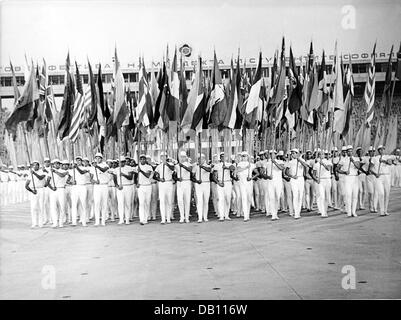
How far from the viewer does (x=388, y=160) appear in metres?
12.2

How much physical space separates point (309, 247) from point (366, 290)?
7.66ft

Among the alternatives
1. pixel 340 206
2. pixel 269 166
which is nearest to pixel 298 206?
pixel 269 166

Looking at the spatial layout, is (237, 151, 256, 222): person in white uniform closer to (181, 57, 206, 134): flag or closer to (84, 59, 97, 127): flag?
(181, 57, 206, 134): flag

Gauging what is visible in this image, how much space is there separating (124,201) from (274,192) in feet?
12.6

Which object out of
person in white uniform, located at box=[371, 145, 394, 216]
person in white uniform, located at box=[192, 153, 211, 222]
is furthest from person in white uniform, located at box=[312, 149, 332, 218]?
person in white uniform, located at box=[192, 153, 211, 222]

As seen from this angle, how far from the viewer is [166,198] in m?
12.1

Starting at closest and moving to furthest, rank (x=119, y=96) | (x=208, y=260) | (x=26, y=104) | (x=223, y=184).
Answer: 1. (x=208, y=260)
2. (x=26, y=104)
3. (x=119, y=96)
4. (x=223, y=184)

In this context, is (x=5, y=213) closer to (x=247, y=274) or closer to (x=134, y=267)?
(x=134, y=267)

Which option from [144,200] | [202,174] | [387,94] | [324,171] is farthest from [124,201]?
[387,94]

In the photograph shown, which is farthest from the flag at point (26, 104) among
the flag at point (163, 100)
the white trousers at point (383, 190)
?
the white trousers at point (383, 190)

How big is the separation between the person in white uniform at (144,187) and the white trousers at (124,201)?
0.32m

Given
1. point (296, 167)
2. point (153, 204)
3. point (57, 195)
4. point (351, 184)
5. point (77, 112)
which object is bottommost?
point (153, 204)

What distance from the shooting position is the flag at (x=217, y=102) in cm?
1200

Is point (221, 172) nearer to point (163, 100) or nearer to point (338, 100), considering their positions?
point (163, 100)
